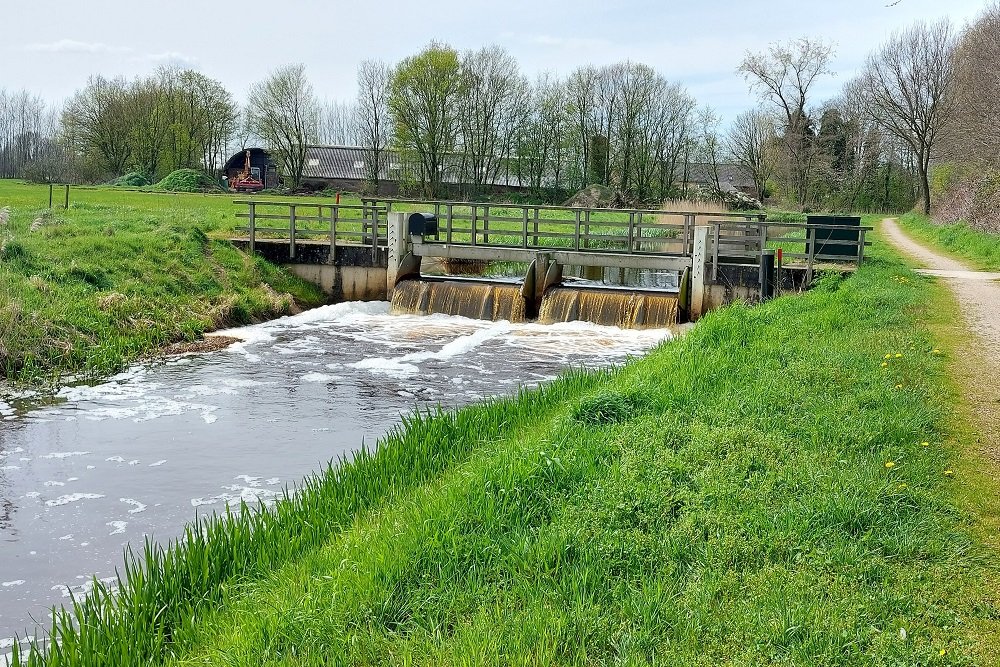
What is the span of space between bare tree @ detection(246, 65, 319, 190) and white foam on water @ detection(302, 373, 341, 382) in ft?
169

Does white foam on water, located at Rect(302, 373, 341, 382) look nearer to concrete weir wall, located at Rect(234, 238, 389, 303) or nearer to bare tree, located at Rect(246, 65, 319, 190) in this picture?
concrete weir wall, located at Rect(234, 238, 389, 303)

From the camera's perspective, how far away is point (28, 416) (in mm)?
11711

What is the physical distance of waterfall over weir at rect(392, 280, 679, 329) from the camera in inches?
780

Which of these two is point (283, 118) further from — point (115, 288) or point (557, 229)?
point (115, 288)

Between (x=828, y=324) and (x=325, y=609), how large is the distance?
10.2 metres

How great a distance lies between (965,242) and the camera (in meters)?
28.6

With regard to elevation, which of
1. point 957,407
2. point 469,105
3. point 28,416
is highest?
point 469,105

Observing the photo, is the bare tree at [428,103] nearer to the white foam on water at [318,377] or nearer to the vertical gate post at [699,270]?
the vertical gate post at [699,270]

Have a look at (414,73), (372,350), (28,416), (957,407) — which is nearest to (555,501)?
(957,407)

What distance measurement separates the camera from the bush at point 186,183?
2032 inches

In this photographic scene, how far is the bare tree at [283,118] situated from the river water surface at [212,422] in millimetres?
47302

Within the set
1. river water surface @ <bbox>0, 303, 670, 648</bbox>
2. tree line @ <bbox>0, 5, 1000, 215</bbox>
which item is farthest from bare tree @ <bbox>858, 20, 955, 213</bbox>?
river water surface @ <bbox>0, 303, 670, 648</bbox>

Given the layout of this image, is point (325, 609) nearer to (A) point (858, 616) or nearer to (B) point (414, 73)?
(A) point (858, 616)

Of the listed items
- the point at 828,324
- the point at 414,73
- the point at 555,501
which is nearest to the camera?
the point at 555,501
